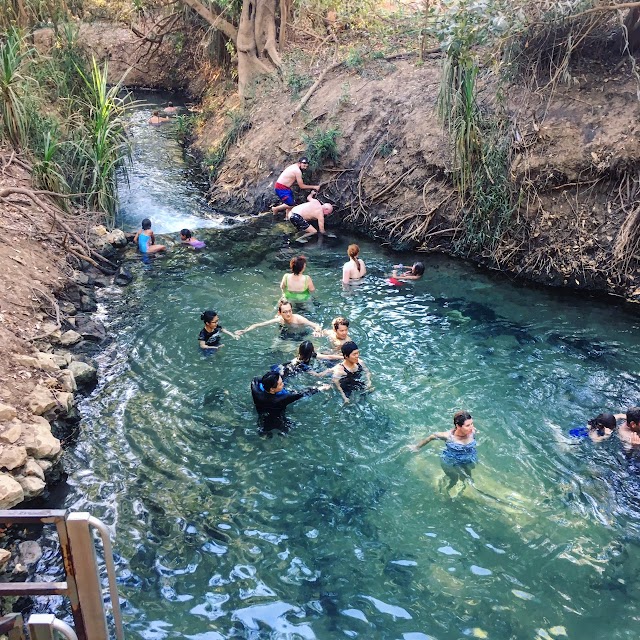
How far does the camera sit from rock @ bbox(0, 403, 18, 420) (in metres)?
6.33

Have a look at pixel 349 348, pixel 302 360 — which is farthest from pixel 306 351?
pixel 349 348

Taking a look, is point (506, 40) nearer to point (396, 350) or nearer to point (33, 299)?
point (396, 350)

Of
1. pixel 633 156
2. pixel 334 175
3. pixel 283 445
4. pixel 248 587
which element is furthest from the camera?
pixel 334 175

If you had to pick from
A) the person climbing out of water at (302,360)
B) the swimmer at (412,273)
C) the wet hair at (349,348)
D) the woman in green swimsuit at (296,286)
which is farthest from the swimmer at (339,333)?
the swimmer at (412,273)

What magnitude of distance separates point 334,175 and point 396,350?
6.22 meters

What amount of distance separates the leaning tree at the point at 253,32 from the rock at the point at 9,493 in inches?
543

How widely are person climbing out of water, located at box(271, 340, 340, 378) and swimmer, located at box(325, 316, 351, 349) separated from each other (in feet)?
0.67

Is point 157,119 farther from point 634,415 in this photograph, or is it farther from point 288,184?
point 634,415

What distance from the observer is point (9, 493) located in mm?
5426

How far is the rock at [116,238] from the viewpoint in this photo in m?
12.1

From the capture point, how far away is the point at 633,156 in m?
10.1

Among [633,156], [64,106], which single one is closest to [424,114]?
[633,156]

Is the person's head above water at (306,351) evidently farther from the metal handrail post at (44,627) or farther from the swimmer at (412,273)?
the metal handrail post at (44,627)

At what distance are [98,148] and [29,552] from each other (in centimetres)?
822
